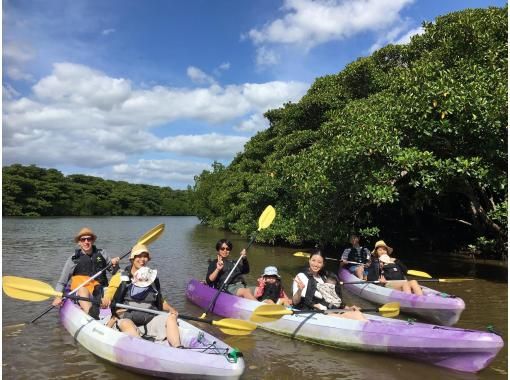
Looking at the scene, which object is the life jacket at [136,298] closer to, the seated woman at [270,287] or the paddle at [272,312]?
the paddle at [272,312]

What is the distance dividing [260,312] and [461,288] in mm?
7158

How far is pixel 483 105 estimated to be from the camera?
976cm

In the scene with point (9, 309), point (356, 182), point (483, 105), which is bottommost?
point (9, 309)

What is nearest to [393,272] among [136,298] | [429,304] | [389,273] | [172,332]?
[389,273]

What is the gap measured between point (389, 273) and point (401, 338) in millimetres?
3667

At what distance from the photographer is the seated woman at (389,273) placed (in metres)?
8.71

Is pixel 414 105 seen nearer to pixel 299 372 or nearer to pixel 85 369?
pixel 299 372

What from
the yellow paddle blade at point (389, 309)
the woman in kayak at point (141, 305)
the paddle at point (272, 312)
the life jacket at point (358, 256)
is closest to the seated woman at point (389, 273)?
the life jacket at point (358, 256)

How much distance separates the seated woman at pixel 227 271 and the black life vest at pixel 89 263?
207 cm

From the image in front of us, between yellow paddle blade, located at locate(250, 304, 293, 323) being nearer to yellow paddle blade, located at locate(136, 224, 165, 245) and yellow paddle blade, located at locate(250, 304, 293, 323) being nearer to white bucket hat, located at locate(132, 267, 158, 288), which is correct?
white bucket hat, located at locate(132, 267, 158, 288)

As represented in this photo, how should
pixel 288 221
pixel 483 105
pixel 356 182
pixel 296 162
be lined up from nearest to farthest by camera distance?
pixel 483 105 → pixel 356 182 → pixel 296 162 → pixel 288 221

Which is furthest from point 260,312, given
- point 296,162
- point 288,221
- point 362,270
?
point 288,221

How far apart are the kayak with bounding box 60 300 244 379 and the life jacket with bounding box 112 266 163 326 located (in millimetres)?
315

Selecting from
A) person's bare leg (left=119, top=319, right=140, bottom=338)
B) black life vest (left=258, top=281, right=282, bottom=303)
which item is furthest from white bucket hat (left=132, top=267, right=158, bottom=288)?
black life vest (left=258, top=281, right=282, bottom=303)
